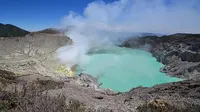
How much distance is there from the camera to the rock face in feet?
178

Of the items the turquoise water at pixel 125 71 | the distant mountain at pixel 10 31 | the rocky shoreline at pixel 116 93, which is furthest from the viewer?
the distant mountain at pixel 10 31

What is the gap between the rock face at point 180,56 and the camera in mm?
54338

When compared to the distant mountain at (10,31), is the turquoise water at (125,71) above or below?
below

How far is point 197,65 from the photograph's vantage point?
53.4m

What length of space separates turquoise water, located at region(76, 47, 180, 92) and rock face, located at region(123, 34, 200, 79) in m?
2.47

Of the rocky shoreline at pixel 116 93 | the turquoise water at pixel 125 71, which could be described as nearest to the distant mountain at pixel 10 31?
the rocky shoreline at pixel 116 93

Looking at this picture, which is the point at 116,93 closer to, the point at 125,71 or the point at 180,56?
the point at 125,71

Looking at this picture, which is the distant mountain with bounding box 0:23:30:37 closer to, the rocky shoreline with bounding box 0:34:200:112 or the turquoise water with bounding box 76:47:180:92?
the rocky shoreline with bounding box 0:34:200:112

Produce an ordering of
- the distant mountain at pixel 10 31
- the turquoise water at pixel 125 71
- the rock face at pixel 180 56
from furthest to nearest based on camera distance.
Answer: the distant mountain at pixel 10 31
the rock face at pixel 180 56
the turquoise water at pixel 125 71

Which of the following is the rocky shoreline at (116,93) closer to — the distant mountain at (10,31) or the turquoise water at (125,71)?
the turquoise water at (125,71)

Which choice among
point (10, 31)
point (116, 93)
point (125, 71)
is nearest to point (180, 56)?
point (125, 71)

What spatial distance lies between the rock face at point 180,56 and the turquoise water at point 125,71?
2.47 metres

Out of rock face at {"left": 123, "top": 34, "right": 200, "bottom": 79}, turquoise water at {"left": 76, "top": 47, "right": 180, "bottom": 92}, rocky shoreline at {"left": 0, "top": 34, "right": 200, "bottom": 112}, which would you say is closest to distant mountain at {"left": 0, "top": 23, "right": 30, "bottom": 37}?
rocky shoreline at {"left": 0, "top": 34, "right": 200, "bottom": 112}

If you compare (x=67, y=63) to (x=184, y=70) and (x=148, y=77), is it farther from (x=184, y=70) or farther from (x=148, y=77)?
(x=184, y=70)
